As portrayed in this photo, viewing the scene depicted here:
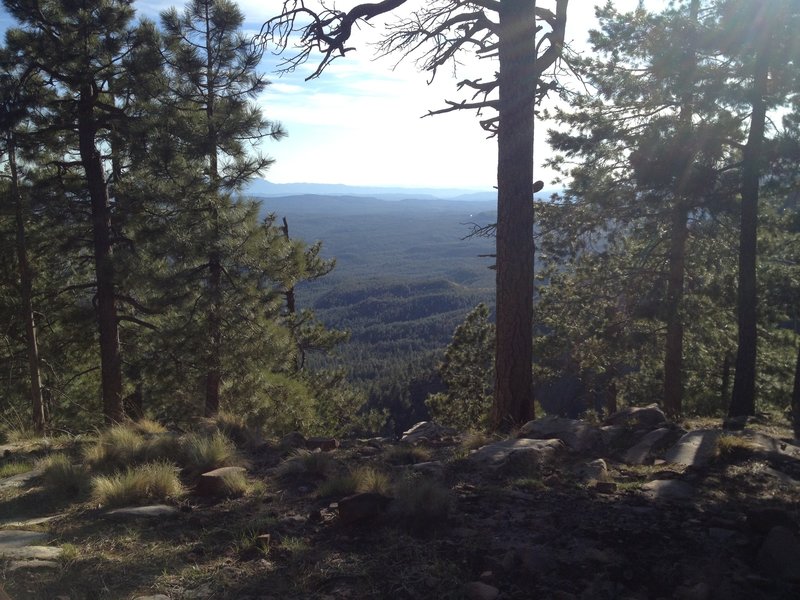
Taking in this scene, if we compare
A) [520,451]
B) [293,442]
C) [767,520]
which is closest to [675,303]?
[520,451]

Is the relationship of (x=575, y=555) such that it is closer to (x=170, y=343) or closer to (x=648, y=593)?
(x=648, y=593)

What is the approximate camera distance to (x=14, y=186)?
11250mm

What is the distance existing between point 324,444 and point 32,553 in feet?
9.39

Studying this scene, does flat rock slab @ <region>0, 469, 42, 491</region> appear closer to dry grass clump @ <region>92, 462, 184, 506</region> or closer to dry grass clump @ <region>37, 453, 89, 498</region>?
dry grass clump @ <region>37, 453, 89, 498</region>

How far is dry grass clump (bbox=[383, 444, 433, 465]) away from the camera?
5.26 m

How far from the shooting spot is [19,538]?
11.9 ft

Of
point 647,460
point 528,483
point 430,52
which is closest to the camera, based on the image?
point 528,483

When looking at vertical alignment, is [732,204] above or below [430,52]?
below

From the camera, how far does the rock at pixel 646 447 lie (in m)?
5.18

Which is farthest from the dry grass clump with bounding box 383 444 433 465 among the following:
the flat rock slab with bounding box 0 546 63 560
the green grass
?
the green grass

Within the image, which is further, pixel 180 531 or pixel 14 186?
pixel 14 186

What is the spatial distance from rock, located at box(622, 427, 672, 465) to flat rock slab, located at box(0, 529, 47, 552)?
14.2 feet

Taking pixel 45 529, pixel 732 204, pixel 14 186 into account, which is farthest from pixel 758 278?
pixel 14 186

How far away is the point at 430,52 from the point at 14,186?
28.6 feet
